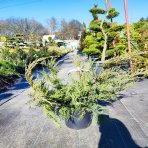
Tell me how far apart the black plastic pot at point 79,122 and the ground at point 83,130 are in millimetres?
81

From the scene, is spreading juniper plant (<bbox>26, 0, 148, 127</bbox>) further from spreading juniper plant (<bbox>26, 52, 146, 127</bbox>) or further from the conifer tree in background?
the conifer tree in background

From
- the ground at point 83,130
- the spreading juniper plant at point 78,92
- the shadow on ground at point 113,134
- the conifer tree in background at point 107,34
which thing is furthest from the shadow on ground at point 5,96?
the conifer tree in background at point 107,34

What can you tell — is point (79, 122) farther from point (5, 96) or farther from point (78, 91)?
point (5, 96)

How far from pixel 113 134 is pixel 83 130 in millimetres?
574

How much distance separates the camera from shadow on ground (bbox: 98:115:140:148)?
384cm

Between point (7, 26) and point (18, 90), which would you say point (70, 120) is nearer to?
point (18, 90)

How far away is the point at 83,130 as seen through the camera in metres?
4.40

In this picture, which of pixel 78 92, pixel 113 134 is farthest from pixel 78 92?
pixel 113 134

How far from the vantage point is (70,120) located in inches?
171

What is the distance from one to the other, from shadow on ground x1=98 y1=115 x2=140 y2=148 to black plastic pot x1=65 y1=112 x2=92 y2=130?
0.29 meters

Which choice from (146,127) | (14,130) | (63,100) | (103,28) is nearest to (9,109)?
(14,130)

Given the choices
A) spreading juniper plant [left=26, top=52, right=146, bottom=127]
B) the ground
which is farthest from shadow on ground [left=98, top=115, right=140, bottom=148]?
spreading juniper plant [left=26, top=52, right=146, bottom=127]

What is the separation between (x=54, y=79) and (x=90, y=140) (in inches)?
Result: 50.3

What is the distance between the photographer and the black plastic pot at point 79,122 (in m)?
4.29
